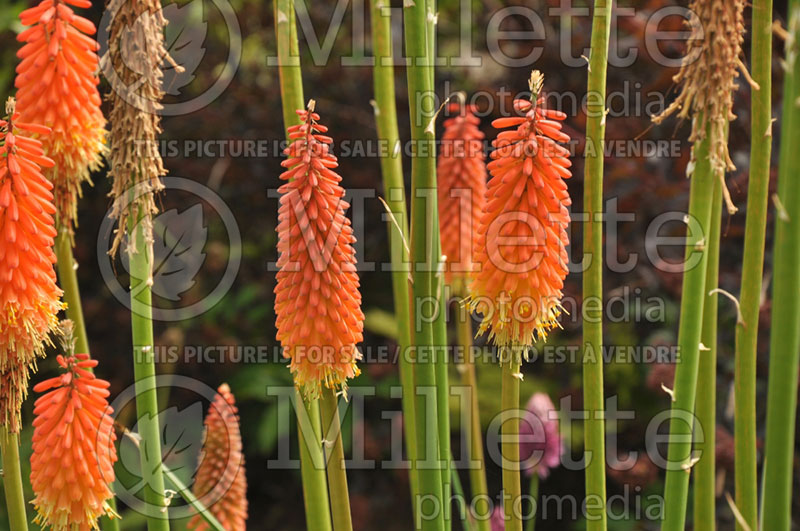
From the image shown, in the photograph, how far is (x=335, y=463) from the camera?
188cm

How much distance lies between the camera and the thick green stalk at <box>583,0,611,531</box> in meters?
1.83

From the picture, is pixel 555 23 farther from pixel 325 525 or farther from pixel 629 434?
pixel 325 525

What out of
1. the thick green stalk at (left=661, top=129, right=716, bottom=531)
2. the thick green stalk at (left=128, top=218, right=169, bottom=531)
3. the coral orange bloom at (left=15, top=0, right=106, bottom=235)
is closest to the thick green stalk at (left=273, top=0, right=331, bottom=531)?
the thick green stalk at (left=128, top=218, right=169, bottom=531)

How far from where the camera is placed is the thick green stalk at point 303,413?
204cm

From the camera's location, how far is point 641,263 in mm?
4469

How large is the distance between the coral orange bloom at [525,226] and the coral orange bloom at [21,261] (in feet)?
3.21

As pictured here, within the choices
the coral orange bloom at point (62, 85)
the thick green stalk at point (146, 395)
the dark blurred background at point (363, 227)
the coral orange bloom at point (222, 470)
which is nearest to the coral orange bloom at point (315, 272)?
the thick green stalk at point (146, 395)

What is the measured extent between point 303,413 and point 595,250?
85 centimetres

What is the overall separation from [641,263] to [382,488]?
2.42 metres

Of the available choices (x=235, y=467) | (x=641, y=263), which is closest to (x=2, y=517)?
(x=235, y=467)

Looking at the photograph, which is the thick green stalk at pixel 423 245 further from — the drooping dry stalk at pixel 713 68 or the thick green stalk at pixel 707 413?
the thick green stalk at pixel 707 413

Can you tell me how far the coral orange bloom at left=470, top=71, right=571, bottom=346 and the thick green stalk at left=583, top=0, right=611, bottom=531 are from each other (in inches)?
2.6

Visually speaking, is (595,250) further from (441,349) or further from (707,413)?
(707,413)

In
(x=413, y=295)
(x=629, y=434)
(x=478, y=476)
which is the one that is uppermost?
(x=413, y=295)
